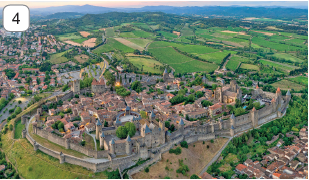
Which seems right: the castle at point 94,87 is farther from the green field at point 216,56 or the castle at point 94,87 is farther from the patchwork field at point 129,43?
the patchwork field at point 129,43

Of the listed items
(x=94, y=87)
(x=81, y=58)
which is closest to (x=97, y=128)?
(x=94, y=87)

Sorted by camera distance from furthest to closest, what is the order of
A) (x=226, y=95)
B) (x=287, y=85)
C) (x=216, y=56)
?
(x=216, y=56)
(x=287, y=85)
(x=226, y=95)

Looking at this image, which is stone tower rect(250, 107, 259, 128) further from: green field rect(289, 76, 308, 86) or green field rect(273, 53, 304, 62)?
green field rect(273, 53, 304, 62)

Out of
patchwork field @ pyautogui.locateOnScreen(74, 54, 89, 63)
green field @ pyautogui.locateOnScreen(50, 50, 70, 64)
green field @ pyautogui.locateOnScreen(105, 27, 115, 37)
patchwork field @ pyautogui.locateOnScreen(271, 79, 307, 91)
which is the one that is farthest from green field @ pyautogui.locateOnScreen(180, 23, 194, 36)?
patchwork field @ pyautogui.locateOnScreen(271, 79, 307, 91)

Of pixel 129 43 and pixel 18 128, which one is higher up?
pixel 129 43

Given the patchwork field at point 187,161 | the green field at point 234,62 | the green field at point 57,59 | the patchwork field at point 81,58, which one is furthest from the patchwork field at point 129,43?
the patchwork field at point 187,161

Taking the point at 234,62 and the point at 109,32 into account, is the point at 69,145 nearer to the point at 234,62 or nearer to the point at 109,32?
the point at 234,62
